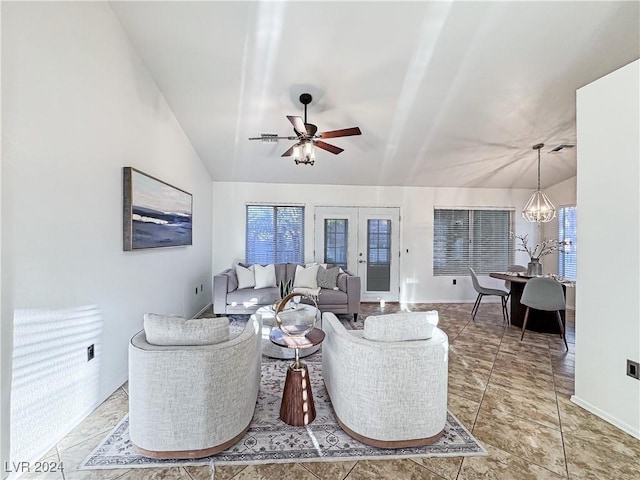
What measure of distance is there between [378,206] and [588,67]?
11.5 ft

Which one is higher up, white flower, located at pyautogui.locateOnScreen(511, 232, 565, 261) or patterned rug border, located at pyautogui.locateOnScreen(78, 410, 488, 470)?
white flower, located at pyautogui.locateOnScreen(511, 232, 565, 261)

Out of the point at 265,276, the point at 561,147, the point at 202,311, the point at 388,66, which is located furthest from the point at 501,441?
the point at 202,311

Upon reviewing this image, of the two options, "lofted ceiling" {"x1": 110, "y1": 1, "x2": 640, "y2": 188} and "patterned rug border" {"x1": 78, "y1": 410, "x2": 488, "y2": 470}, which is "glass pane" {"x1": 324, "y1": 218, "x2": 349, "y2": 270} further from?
"patterned rug border" {"x1": 78, "y1": 410, "x2": 488, "y2": 470}

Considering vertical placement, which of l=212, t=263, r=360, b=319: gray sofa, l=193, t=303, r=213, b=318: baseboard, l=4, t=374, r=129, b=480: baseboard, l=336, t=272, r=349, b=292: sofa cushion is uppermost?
l=336, t=272, r=349, b=292: sofa cushion

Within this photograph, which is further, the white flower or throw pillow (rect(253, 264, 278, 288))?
throw pillow (rect(253, 264, 278, 288))

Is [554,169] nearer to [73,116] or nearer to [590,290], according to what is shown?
[590,290]

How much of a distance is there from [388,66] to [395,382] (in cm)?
285

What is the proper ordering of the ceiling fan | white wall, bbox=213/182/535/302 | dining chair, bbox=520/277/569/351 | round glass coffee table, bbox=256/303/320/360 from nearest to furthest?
the ceiling fan, round glass coffee table, bbox=256/303/320/360, dining chair, bbox=520/277/569/351, white wall, bbox=213/182/535/302

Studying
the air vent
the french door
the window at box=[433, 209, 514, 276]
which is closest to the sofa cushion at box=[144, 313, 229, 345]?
the french door

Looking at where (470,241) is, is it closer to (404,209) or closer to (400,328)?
(404,209)

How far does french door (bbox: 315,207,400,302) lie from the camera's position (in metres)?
5.82

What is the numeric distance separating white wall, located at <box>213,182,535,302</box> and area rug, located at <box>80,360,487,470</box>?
3.87 m

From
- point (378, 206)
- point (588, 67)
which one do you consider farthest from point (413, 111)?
point (378, 206)

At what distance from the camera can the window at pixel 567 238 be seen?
5.33m
